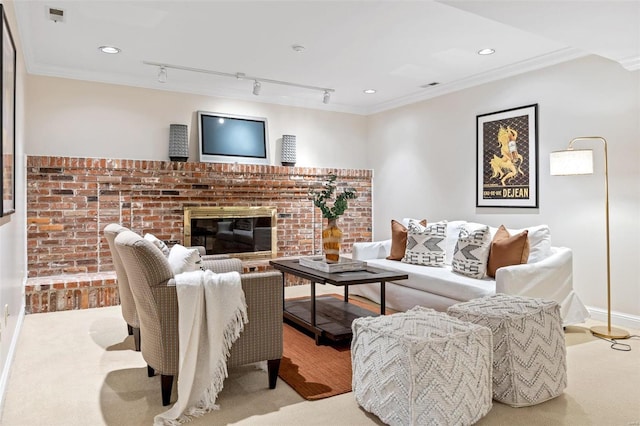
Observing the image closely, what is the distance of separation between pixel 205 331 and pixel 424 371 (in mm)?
1111

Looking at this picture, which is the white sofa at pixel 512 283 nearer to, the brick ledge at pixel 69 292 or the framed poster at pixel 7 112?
the brick ledge at pixel 69 292

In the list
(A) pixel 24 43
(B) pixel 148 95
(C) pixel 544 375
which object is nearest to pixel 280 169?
(B) pixel 148 95

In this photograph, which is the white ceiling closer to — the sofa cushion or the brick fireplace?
the brick fireplace

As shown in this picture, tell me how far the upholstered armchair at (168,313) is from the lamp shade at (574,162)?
2.54 metres

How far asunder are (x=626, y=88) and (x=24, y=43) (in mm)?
5097

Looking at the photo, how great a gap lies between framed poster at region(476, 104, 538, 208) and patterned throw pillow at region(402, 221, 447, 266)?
30.8 inches

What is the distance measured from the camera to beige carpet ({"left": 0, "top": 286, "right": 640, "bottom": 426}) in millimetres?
2203

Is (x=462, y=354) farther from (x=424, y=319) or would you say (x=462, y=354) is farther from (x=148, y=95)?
(x=148, y=95)

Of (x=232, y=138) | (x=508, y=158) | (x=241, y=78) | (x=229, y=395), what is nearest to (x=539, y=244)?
(x=508, y=158)

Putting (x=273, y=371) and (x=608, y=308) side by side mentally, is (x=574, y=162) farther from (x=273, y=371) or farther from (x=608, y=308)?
(x=273, y=371)

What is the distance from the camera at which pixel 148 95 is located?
516 centimetres

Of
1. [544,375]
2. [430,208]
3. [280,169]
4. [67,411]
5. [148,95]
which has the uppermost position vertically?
[148,95]

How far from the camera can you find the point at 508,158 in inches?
183

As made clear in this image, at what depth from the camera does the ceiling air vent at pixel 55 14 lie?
3264 mm
